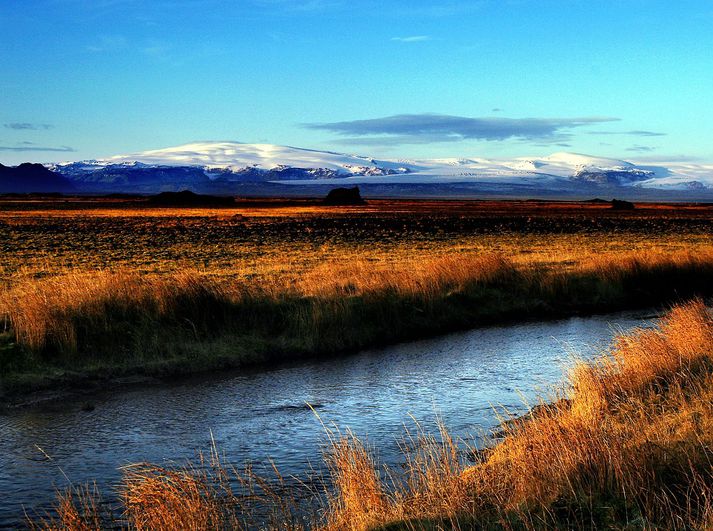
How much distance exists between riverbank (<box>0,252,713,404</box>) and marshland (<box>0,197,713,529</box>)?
0.06 meters

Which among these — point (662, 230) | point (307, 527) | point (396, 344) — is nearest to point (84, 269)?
point (396, 344)

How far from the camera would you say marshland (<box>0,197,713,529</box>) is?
773 cm

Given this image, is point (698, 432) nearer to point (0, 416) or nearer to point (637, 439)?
point (637, 439)

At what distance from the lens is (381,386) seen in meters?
16.3

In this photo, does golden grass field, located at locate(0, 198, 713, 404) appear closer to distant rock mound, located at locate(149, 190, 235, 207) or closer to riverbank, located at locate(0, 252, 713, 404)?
riverbank, located at locate(0, 252, 713, 404)

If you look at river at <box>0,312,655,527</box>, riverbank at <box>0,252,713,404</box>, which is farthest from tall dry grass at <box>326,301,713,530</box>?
riverbank at <box>0,252,713,404</box>

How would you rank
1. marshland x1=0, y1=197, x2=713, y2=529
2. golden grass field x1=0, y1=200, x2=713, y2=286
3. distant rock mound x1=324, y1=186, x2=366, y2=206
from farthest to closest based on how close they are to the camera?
distant rock mound x1=324, y1=186, x2=366, y2=206 → golden grass field x1=0, y1=200, x2=713, y2=286 → marshland x1=0, y1=197, x2=713, y2=529

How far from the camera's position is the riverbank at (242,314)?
679 inches

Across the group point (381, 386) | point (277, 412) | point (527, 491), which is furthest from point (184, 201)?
point (527, 491)

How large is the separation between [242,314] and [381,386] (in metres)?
5.58

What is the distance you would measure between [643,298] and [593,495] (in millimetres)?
22354

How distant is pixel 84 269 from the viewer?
33.4 metres

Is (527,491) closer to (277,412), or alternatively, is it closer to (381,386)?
(277,412)

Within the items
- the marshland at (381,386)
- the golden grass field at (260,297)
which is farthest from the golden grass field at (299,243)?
the marshland at (381,386)
